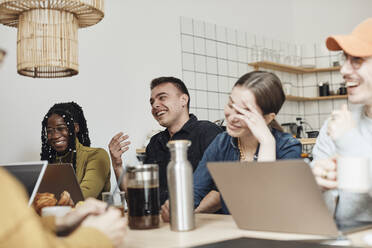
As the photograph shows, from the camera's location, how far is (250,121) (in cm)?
150

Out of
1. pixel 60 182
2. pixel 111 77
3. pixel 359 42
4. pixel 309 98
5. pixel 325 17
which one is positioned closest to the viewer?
pixel 359 42

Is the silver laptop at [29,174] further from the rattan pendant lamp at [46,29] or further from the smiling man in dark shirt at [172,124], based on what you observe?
the smiling man in dark shirt at [172,124]

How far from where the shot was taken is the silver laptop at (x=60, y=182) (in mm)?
1729

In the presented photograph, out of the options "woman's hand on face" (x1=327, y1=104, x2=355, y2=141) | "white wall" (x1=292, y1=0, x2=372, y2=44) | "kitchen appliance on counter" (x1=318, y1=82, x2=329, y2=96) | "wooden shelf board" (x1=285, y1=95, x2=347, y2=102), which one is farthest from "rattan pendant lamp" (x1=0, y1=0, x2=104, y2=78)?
"white wall" (x1=292, y1=0, x2=372, y2=44)

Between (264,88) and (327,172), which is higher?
(264,88)

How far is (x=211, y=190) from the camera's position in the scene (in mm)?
1840

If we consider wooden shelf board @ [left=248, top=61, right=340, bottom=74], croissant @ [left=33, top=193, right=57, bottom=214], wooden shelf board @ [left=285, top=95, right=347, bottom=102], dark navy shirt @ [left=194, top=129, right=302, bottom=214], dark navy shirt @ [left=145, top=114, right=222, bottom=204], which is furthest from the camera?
wooden shelf board @ [left=285, top=95, right=347, bottom=102]

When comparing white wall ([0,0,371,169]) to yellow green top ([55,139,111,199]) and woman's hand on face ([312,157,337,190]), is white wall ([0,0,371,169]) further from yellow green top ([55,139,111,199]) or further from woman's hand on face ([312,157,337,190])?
woman's hand on face ([312,157,337,190])

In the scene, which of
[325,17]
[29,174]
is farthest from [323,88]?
[29,174]

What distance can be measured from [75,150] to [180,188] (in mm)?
1714

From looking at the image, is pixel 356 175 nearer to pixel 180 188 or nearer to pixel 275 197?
pixel 275 197

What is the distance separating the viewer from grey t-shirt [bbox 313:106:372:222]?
1.13 m

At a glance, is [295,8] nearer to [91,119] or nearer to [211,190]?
[91,119]

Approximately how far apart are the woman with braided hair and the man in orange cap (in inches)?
56.7
